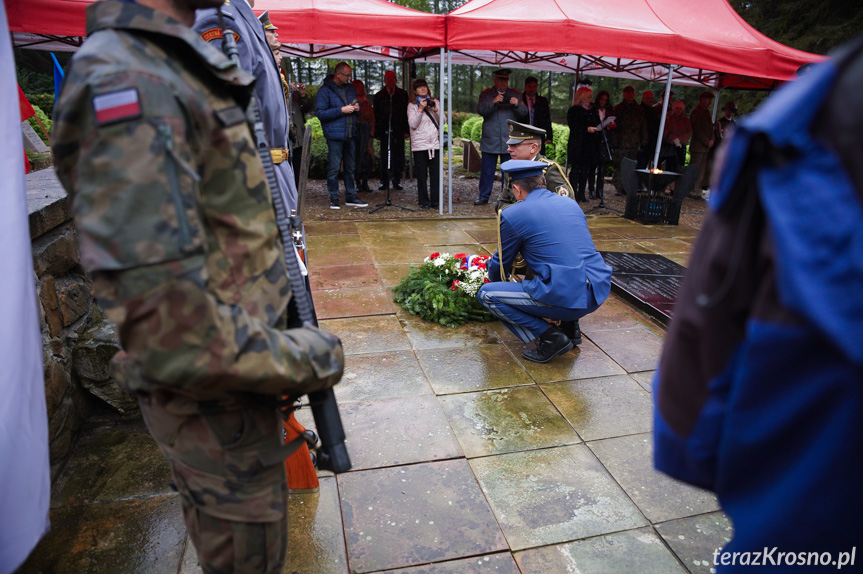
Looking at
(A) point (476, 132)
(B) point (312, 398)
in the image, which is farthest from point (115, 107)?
(A) point (476, 132)

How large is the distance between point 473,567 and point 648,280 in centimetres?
412

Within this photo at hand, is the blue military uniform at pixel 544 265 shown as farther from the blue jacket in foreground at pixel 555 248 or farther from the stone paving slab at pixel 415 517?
the stone paving slab at pixel 415 517

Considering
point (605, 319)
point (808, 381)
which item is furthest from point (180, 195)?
point (605, 319)

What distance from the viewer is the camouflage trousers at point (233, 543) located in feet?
4.51

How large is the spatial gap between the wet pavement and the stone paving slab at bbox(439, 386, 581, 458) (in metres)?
0.01

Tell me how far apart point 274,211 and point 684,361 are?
0.96m

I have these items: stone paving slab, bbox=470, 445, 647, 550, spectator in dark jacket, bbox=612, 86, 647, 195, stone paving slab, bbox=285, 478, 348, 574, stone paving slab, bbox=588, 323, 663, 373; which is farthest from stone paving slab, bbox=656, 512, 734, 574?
spectator in dark jacket, bbox=612, 86, 647, 195

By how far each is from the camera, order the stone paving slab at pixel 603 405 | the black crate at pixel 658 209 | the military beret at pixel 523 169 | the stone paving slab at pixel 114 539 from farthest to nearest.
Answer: the black crate at pixel 658 209 → the military beret at pixel 523 169 → the stone paving slab at pixel 603 405 → the stone paving slab at pixel 114 539

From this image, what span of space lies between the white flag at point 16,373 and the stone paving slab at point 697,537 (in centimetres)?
223

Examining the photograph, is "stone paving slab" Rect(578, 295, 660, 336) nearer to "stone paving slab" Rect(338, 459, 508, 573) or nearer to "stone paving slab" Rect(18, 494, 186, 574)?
"stone paving slab" Rect(338, 459, 508, 573)

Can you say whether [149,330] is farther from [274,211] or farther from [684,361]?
[684,361]

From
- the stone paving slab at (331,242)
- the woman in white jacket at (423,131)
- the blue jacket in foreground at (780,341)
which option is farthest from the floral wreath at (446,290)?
the woman in white jacket at (423,131)

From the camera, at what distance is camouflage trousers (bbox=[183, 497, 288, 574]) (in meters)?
1.38

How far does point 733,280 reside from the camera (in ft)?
2.91
